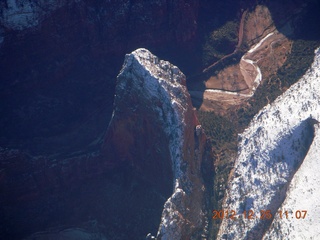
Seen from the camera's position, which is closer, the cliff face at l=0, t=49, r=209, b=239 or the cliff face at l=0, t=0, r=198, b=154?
the cliff face at l=0, t=49, r=209, b=239

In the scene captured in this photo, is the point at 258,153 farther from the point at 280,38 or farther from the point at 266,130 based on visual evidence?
the point at 280,38

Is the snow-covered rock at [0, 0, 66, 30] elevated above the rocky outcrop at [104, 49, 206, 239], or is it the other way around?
the snow-covered rock at [0, 0, 66, 30]

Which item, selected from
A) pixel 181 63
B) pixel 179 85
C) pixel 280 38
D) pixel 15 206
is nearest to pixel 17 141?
pixel 15 206

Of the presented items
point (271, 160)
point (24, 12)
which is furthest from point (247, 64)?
point (24, 12)

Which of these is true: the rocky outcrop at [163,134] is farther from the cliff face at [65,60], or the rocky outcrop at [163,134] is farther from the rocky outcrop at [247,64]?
the rocky outcrop at [247,64]
